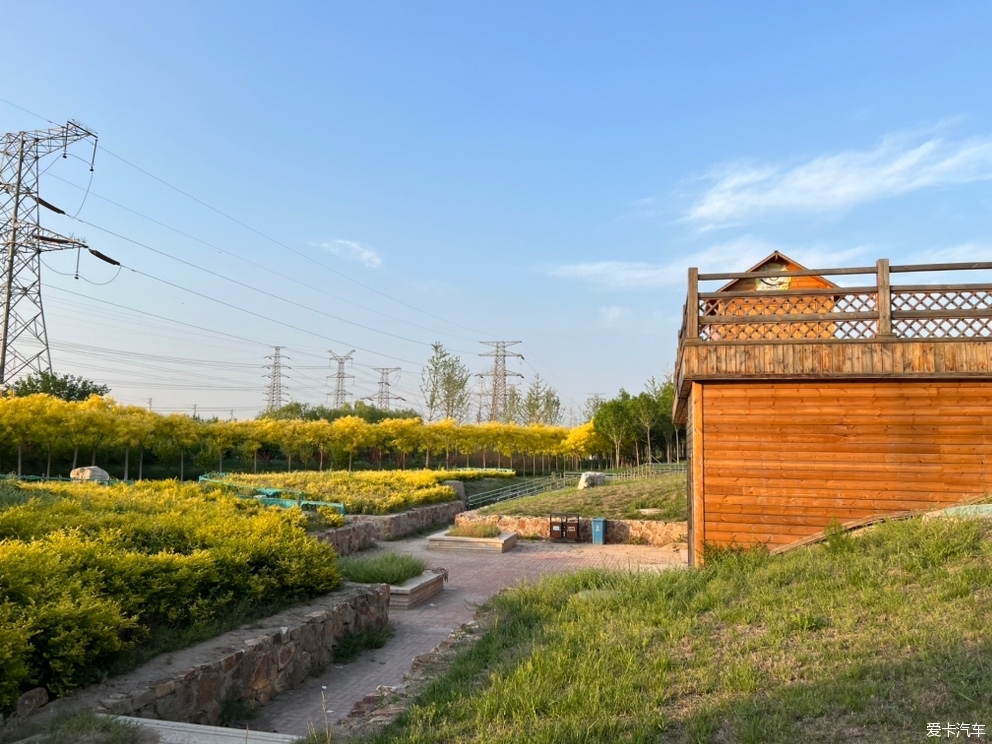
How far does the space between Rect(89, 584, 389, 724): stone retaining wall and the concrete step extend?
37cm

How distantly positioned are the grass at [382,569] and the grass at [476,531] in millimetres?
5632

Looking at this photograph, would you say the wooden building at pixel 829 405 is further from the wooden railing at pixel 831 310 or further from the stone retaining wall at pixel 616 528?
the stone retaining wall at pixel 616 528

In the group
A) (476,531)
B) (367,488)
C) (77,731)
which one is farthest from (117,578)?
(367,488)

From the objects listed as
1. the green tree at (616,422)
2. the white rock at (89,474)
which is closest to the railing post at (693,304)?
the white rock at (89,474)

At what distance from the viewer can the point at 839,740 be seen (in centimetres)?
358

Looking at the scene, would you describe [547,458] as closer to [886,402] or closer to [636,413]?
[636,413]

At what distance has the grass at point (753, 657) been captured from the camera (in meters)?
3.83

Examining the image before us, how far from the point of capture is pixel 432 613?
33.8 ft

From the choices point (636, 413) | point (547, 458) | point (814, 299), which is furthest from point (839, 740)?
point (547, 458)

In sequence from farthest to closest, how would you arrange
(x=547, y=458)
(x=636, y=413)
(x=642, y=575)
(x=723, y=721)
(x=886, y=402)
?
1. (x=547, y=458)
2. (x=636, y=413)
3. (x=886, y=402)
4. (x=642, y=575)
5. (x=723, y=721)

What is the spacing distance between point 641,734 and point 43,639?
3.93 m

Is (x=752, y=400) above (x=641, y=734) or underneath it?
above

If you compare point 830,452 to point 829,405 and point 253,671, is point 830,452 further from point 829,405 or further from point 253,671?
point 253,671

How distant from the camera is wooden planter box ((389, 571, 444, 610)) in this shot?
10.4 meters
